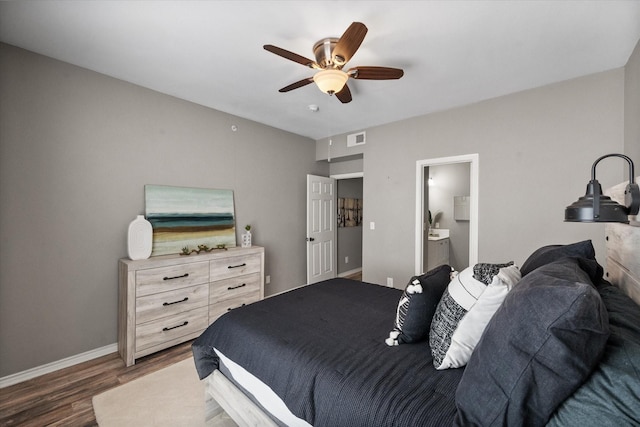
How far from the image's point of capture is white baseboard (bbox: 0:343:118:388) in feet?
6.89

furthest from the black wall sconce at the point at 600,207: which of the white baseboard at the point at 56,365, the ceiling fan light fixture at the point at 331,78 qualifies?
the white baseboard at the point at 56,365

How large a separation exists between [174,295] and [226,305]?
603 mm

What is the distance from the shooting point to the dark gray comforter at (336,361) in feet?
3.28

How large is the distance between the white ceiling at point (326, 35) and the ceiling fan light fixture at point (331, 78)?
0.90 ft

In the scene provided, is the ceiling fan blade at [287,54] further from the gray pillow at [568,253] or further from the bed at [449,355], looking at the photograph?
the gray pillow at [568,253]

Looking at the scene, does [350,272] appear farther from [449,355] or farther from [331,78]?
[449,355]

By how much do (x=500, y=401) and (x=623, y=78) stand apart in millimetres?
3178

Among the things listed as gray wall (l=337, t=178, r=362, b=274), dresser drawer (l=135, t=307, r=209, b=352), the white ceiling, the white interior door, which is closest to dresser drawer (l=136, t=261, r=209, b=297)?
dresser drawer (l=135, t=307, r=209, b=352)

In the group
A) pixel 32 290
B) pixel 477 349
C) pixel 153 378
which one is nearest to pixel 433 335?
pixel 477 349

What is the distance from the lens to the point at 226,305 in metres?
3.05

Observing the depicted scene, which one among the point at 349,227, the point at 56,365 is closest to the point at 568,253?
the point at 56,365

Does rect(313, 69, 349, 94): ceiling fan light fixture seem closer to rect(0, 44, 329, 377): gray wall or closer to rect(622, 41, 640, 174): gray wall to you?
rect(0, 44, 329, 377): gray wall

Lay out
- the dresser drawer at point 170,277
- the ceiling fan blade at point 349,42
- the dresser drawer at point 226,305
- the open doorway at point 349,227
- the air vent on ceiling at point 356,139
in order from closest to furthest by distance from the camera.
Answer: the ceiling fan blade at point 349,42 < the dresser drawer at point 170,277 < the dresser drawer at point 226,305 < the air vent on ceiling at point 356,139 < the open doorway at point 349,227

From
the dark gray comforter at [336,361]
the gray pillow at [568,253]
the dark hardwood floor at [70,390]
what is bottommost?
the dark hardwood floor at [70,390]
